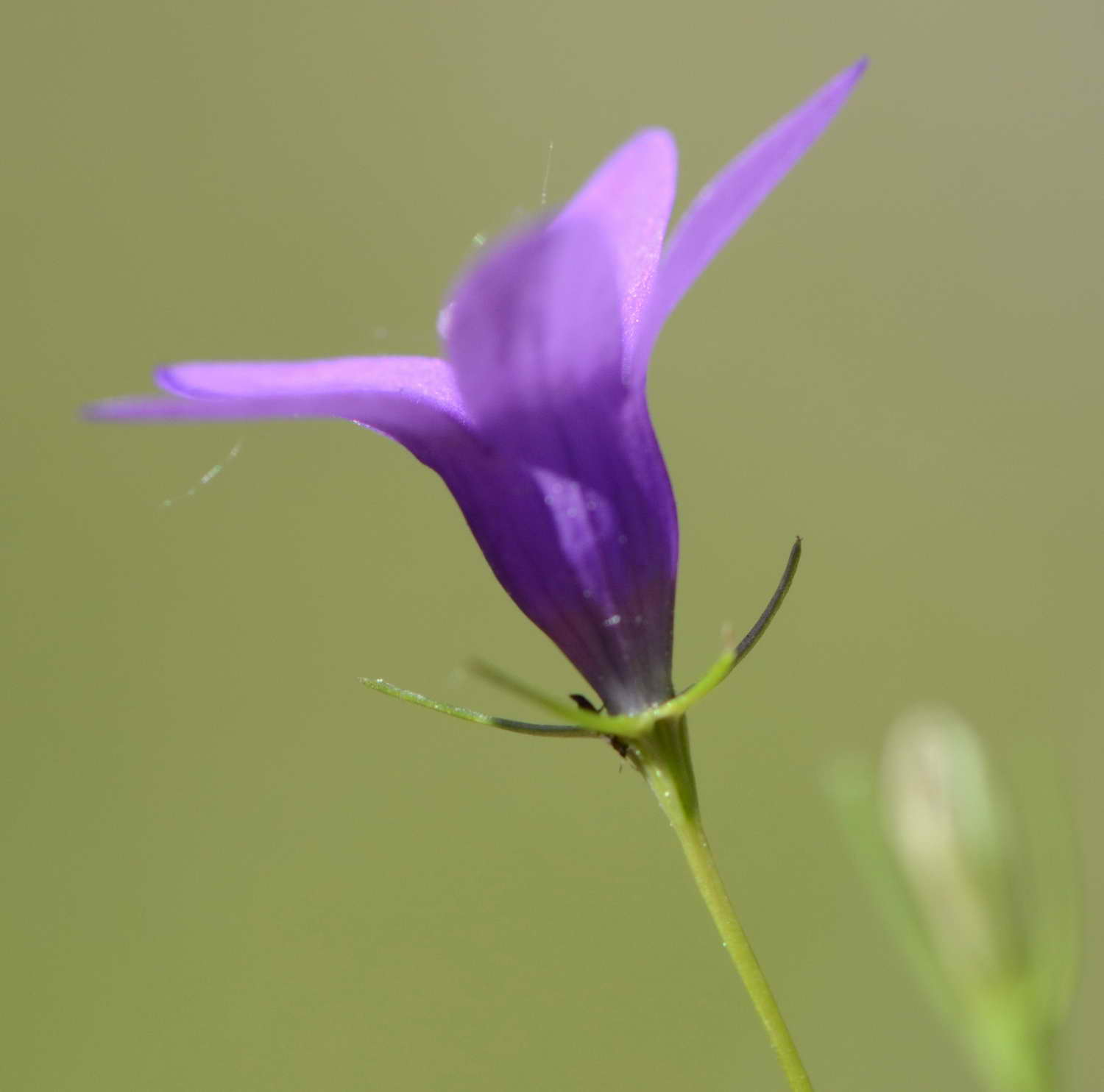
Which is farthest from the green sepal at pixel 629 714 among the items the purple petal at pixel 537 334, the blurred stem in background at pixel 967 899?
the blurred stem in background at pixel 967 899

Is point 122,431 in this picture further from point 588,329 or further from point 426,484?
point 588,329

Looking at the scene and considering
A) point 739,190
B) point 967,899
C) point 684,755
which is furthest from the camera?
point 967,899

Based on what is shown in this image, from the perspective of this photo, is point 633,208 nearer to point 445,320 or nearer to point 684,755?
point 445,320

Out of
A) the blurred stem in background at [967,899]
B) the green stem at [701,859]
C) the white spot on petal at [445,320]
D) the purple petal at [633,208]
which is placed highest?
the purple petal at [633,208]

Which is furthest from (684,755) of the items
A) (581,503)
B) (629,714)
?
(581,503)

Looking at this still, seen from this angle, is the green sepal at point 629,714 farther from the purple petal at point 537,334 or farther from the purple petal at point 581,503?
the purple petal at point 537,334

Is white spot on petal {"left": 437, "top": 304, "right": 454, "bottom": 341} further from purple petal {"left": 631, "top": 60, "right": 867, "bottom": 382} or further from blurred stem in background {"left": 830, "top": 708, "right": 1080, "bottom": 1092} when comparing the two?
blurred stem in background {"left": 830, "top": 708, "right": 1080, "bottom": 1092}
